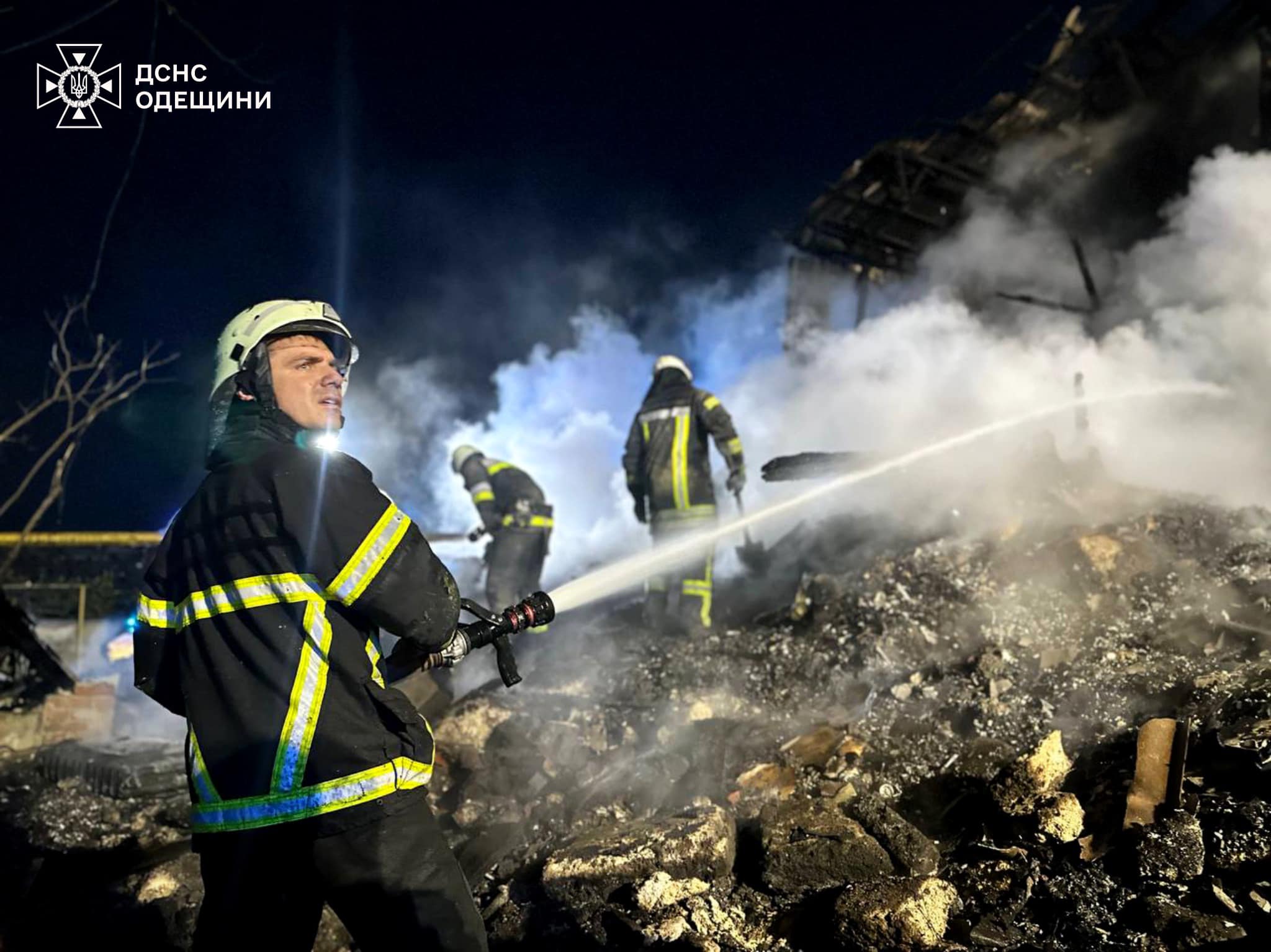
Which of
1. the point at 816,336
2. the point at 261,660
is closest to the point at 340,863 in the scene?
the point at 261,660

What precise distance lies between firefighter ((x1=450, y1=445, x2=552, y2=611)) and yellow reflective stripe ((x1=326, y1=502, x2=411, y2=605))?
5.18 meters

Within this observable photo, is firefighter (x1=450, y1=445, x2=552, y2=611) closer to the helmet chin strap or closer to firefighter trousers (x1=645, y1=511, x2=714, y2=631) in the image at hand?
firefighter trousers (x1=645, y1=511, x2=714, y2=631)

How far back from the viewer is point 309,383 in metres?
2.07

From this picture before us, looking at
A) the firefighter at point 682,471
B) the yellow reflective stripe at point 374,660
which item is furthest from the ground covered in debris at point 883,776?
the yellow reflective stripe at point 374,660

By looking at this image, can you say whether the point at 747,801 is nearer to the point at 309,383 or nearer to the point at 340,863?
the point at 340,863

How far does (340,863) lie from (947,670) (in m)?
3.49

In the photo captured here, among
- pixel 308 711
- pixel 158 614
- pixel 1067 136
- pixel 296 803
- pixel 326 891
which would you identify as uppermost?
pixel 1067 136

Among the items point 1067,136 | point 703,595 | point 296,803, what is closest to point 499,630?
point 296,803

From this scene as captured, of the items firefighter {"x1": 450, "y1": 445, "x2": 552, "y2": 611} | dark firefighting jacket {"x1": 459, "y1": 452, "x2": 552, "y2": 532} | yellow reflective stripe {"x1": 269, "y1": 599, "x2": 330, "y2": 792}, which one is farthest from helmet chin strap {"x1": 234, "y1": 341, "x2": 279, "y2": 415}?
dark firefighting jacket {"x1": 459, "y1": 452, "x2": 552, "y2": 532}

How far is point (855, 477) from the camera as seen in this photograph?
7566 mm

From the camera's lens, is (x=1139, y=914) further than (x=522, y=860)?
No

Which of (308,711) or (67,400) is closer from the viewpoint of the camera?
(308,711)

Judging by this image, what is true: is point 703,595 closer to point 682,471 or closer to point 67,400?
point 682,471

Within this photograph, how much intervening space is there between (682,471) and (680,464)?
0.06 m
